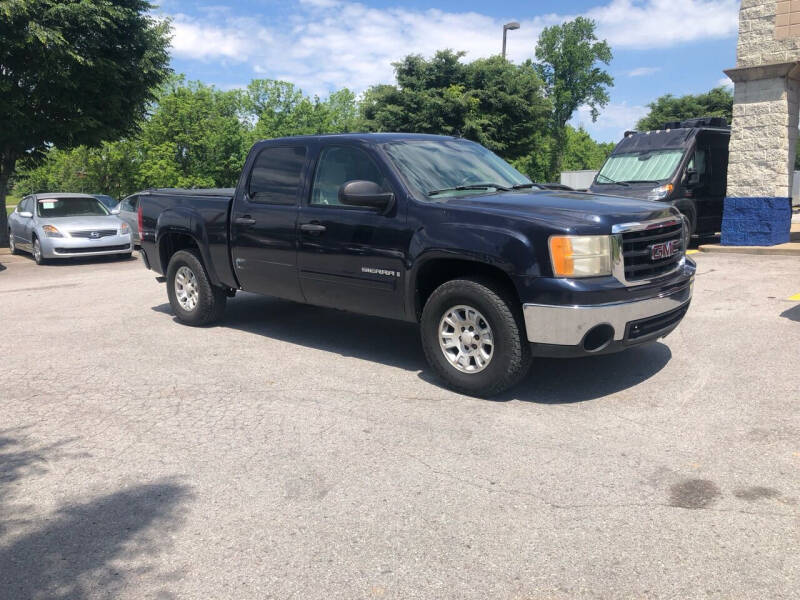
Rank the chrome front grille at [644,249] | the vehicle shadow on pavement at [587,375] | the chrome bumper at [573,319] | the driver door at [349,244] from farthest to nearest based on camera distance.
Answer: the driver door at [349,244], the vehicle shadow on pavement at [587,375], the chrome front grille at [644,249], the chrome bumper at [573,319]

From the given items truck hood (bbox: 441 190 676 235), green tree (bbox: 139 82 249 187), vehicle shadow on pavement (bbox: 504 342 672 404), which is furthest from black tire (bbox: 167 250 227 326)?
green tree (bbox: 139 82 249 187)

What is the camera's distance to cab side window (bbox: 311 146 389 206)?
580 centimetres

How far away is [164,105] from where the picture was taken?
34062mm

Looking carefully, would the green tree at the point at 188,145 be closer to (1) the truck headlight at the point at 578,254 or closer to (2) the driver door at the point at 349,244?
(2) the driver door at the point at 349,244

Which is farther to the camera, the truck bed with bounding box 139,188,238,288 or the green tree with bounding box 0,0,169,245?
the green tree with bounding box 0,0,169,245

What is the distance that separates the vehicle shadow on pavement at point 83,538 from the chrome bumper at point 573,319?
7.96 feet

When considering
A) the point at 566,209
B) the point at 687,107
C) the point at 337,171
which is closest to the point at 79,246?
the point at 337,171

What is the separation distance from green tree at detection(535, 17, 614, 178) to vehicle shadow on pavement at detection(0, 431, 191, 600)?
214 ft

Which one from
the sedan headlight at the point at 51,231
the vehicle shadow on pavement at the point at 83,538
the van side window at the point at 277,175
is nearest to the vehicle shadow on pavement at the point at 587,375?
the vehicle shadow on pavement at the point at 83,538

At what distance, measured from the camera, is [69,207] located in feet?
51.7

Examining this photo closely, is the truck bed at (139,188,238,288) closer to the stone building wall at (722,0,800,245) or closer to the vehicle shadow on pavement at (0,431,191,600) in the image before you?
the vehicle shadow on pavement at (0,431,191,600)

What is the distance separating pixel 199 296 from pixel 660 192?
9.04 metres

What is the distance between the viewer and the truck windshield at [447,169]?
5.58 meters

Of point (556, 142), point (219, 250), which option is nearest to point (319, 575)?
point (219, 250)
